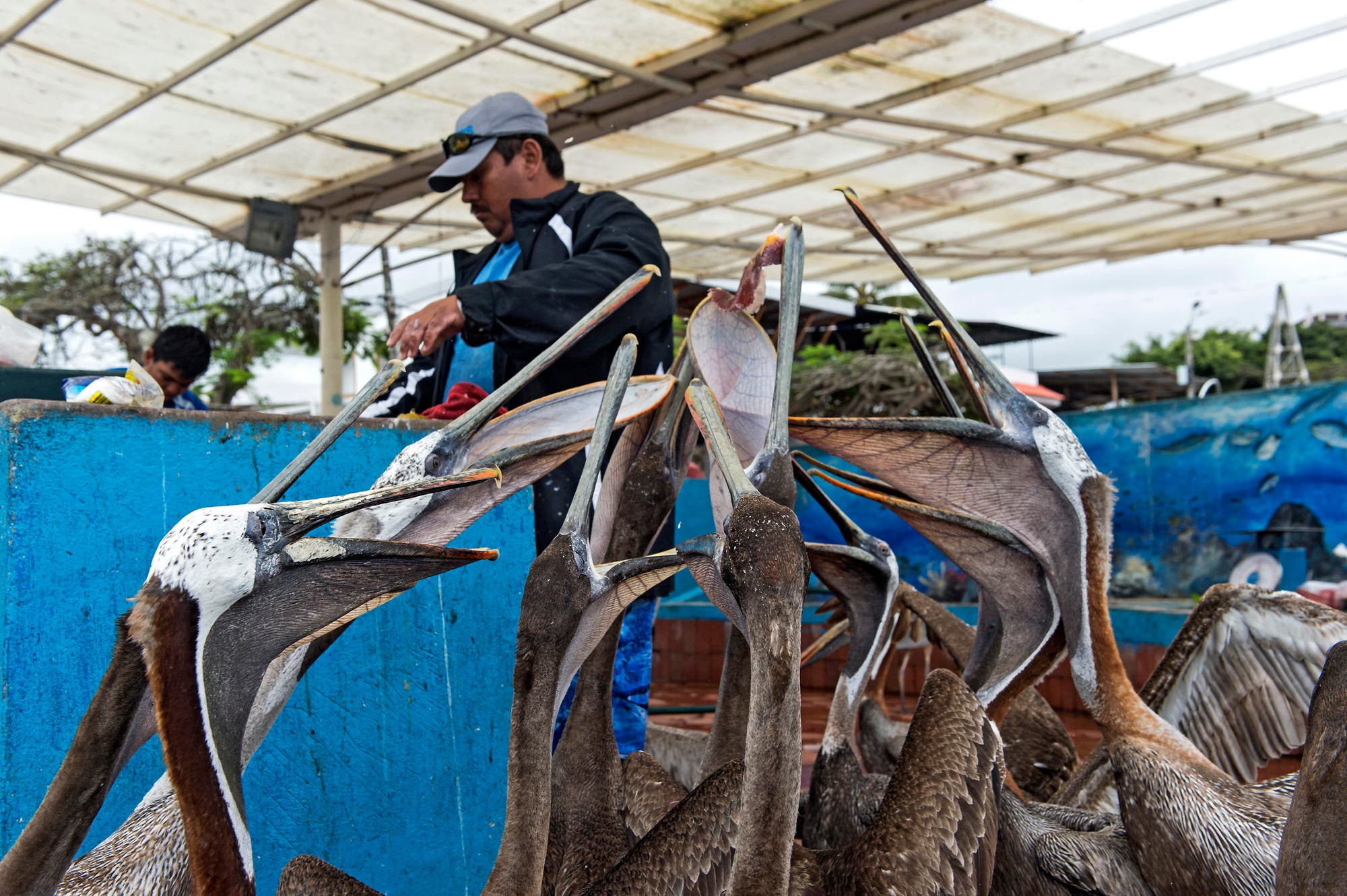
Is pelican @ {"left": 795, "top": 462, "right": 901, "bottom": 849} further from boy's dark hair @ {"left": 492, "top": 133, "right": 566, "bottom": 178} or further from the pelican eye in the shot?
Result: boy's dark hair @ {"left": 492, "top": 133, "right": 566, "bottom": 178}

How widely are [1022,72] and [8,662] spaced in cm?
696

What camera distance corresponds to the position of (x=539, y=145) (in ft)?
11.5

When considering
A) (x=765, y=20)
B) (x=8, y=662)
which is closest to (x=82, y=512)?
(x=8, y=662)

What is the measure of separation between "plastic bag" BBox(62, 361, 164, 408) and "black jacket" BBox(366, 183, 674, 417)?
77cm

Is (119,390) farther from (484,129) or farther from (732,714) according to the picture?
(732,714)

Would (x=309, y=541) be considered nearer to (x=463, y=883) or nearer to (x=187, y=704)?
(x=187, y=704)

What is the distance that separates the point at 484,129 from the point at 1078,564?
7.17 ft

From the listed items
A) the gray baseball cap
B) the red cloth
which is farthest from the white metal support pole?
the red cloth

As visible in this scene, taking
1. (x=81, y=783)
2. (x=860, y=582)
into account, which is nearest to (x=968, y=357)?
(x=860, y=582)

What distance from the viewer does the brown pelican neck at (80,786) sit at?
162cm

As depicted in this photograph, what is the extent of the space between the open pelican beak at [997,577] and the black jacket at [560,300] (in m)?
0.75

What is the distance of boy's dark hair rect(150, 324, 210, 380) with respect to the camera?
624cm

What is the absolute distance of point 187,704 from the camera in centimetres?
163

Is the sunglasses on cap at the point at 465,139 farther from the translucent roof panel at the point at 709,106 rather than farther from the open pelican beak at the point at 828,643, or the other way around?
the translucent roof panel at the point at 709,106
